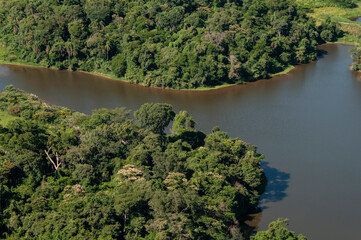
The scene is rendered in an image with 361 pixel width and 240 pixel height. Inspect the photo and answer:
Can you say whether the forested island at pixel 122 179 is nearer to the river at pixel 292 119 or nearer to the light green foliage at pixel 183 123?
the light green foliage at pixel 183 123

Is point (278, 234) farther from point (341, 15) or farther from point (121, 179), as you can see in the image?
point (341, 15)

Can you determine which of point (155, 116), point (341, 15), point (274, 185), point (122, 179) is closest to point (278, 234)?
point (274, 185)

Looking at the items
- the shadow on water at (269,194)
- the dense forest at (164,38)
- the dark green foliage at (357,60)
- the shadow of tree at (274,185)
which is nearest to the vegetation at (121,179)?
the shadow on water at (269,194)

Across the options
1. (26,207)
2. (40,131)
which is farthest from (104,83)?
(26,207)

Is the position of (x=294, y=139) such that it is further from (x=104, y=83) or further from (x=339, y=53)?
(x=339, y=53)

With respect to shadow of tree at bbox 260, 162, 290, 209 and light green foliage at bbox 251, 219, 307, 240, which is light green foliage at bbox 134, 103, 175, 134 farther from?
light green foliage at bbox 251, 219, 307, 240

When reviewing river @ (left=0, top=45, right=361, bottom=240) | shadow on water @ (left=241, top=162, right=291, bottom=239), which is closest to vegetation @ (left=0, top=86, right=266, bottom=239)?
shadow on water @ (left=241, top=162, right=291, bottom=239)
